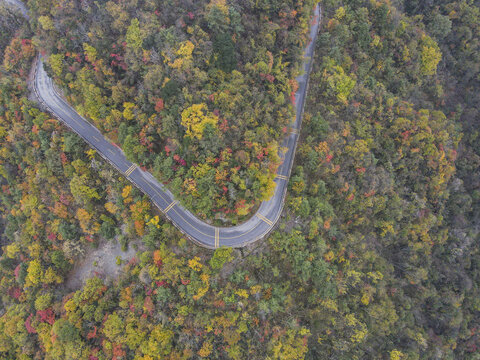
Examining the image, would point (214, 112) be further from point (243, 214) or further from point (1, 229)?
point (1, 229)

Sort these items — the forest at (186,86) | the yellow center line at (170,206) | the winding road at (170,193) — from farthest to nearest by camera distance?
the yellow center line at (170,206)
the winding road at (170,193)
the forest at (186,86)

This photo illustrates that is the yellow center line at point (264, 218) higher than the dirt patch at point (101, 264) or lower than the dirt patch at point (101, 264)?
higher

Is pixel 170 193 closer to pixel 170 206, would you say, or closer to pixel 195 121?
pixel 170 206

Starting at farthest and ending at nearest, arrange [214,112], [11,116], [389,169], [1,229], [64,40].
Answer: [1,229], [389,169], [11,116], [64,40], [214,112]

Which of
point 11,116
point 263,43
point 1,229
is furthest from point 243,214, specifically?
point 1,229

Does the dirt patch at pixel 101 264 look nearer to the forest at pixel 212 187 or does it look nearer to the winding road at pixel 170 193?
the forest at pixel 212 187

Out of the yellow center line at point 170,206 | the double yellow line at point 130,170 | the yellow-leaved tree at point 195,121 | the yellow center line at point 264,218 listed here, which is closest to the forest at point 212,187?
the yellow-leaved tree at point 195,121
